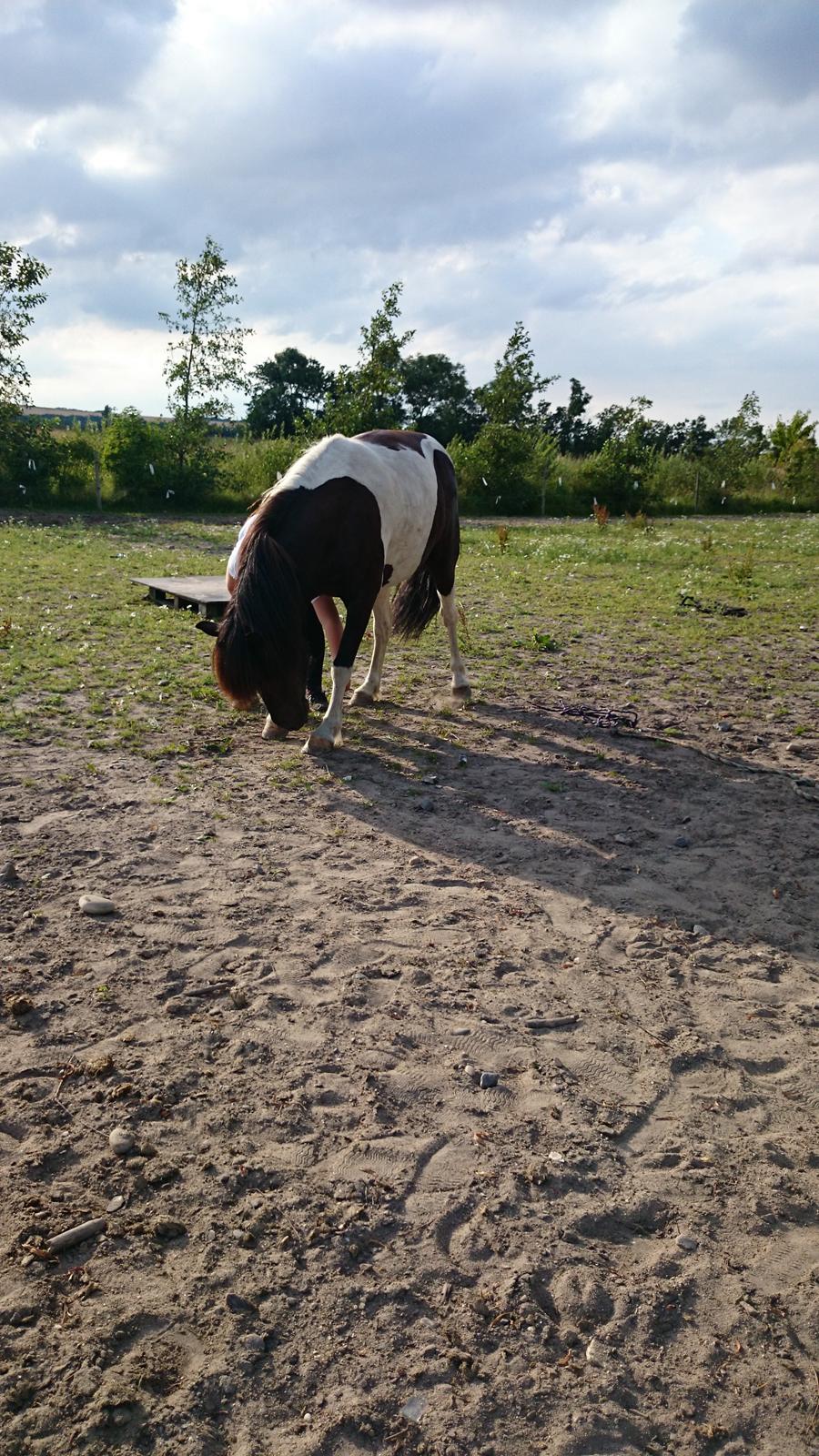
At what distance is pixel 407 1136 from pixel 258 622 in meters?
3.26

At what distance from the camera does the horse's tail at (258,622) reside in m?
5.35

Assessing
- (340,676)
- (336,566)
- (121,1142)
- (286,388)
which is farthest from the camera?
(286,388)

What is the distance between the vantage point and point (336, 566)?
6.06m

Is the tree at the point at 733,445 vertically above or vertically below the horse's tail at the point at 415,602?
above

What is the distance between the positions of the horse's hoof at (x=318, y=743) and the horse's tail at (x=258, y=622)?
694 millimetres

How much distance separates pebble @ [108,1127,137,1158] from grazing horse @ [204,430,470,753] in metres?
3.08

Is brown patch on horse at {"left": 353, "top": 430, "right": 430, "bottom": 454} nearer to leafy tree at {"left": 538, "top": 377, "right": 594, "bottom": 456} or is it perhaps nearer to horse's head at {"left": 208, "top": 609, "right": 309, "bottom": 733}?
horse's head at {"left": 208, "top": 609, "right": 309, "bottom": 733}

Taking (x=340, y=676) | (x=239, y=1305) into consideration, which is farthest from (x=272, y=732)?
(x=239, y=1305)

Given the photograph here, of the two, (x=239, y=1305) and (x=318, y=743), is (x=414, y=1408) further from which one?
(x=318, y=743)

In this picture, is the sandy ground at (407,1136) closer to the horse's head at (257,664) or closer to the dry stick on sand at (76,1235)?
the dry stick on sand at (76,1235)

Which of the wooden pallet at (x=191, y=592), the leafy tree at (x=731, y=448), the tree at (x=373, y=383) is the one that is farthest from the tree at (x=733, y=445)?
the wooden pallet at (x=191, y=592)

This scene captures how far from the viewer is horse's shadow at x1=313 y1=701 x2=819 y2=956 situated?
4.28 m

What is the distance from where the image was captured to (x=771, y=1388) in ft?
6.76

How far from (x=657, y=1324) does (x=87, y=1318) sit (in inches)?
52.2
